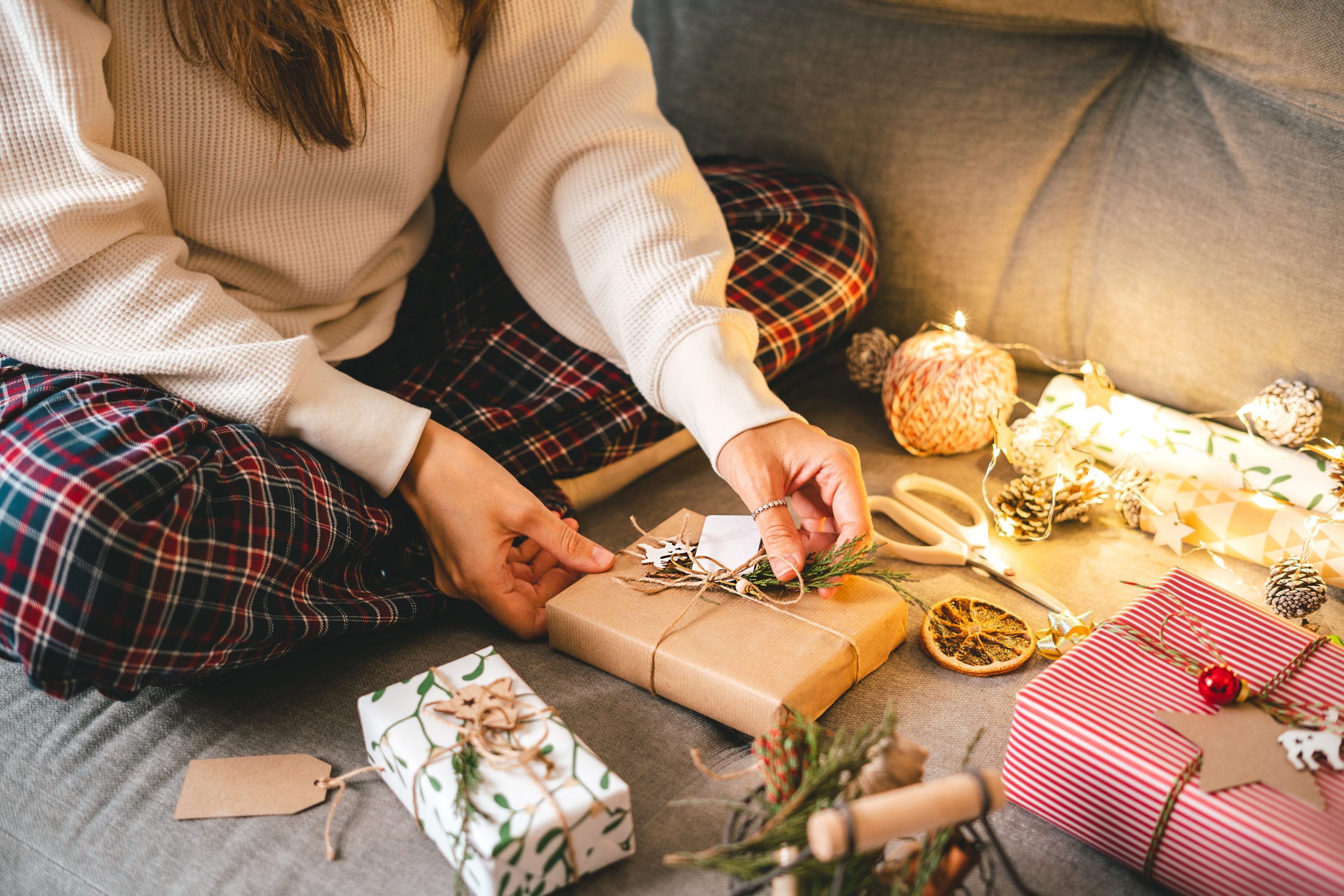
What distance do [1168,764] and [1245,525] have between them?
43cm

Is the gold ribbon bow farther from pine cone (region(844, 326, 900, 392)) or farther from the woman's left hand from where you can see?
pine cone (region(844, 326, 900, 392))

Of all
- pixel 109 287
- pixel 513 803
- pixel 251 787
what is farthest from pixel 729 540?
pixel 109 287

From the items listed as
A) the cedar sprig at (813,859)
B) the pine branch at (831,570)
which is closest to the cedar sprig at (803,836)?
the cedar sprig at (813,859)

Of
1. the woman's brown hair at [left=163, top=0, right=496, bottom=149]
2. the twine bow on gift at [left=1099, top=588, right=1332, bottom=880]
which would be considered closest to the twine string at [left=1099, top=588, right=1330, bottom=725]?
the twine bow on gift at [left=1099, top=588, right=1332, bottom=880]

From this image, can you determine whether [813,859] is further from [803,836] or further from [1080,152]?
[1080,152]

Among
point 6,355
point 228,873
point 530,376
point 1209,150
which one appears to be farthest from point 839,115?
point 228,873

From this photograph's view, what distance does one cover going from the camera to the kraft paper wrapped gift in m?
0.73

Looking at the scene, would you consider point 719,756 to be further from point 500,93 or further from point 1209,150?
point 1209,150

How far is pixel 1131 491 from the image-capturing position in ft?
3.28

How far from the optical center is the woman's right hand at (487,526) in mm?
864

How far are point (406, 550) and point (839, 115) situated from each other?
0.81 metres

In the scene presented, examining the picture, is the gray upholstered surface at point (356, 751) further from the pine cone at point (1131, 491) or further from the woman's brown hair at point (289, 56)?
the woman's brown hair at point (289, 56)

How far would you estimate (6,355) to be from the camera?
0.80 metres

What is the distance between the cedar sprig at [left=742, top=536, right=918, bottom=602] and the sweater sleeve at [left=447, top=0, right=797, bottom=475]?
0.50 ft
